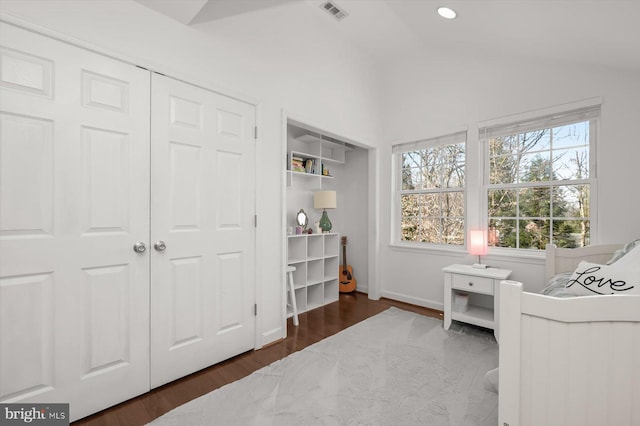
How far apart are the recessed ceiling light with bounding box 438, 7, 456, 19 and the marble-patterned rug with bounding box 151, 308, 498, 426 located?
9.15 ft

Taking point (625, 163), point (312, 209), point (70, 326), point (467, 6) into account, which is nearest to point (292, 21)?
point (467, 6)

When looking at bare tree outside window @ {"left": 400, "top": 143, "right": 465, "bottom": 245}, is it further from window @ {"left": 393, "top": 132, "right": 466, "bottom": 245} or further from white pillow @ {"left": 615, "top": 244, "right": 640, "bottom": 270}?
white pillow @ {"left": 615, "top": 244, "right": 640, "bottom": 270}

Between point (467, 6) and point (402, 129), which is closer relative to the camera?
point (467, 6)

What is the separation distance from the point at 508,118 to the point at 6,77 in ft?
12.3

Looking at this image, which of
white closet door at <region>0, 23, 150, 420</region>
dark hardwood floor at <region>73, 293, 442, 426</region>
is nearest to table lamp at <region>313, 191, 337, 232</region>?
dark hardwood floor at <region>73, 293, 442, 426</region>

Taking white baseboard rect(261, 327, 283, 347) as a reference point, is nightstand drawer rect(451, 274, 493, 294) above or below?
above

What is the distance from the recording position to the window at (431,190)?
3447 mm

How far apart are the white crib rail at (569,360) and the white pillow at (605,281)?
567 millimetres

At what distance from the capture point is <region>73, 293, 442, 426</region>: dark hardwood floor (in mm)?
1665

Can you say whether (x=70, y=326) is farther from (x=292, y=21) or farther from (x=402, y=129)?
(x=402, y=129)

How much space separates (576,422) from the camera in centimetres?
97

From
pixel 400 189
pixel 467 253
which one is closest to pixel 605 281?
pixel 467 253

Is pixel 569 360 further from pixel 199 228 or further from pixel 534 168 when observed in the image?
pixel 534 168

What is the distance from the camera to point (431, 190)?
3.64 metres
